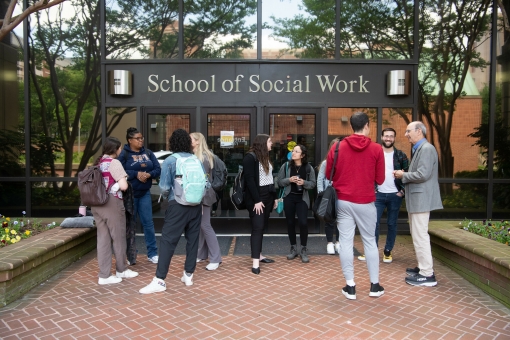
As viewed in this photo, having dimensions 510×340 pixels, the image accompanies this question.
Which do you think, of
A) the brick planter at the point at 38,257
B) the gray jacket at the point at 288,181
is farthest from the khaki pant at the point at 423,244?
the brick planter at the point at 38,257

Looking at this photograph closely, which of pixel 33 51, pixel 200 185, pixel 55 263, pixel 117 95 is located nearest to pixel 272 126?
pixel 117 95

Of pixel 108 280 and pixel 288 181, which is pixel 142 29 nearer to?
pixel 288 181

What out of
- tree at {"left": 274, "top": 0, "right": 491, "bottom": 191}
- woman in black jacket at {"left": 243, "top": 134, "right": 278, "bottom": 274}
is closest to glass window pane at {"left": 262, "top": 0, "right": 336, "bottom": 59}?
tree at {"left": 274, "top": 0, "right": 491, "bottom": 191}

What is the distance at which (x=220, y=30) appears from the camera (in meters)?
7.68

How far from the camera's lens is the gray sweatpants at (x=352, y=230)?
4.37m

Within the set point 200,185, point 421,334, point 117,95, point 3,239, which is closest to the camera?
point 421,334

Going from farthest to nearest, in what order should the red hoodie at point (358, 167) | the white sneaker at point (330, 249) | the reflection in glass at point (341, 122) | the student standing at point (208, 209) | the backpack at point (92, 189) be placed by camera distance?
the reflection in glass at point (341, 122), the white sneaker at point (330, 249), the student standing at point (208, 209), the backpack at point (92, 189), the red hoodie at point (358, 167)

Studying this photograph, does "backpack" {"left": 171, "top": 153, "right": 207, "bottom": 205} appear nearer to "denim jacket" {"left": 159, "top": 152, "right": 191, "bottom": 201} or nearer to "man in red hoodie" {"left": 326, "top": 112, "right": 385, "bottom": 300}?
"denim jacket" {"left": 159, "top": 152, "right": 191, "bottom": 201}

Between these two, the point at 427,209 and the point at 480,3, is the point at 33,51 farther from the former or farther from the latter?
the point at 480,3

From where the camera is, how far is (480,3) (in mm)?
7906

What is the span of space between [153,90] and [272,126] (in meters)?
2.13

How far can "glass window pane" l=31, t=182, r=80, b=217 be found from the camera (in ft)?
25.7

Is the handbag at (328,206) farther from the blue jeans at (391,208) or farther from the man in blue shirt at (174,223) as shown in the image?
the blue jeans at (391,208)

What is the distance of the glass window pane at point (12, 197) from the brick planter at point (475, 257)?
22.3 feet
